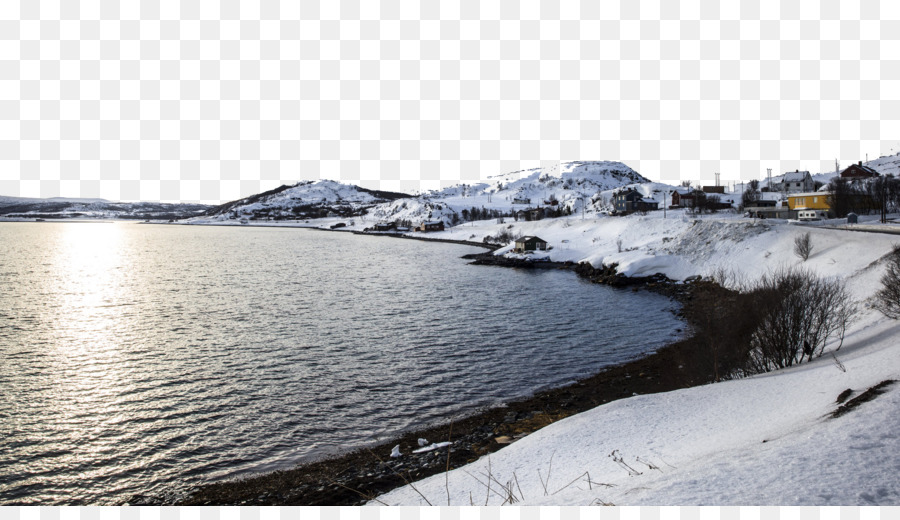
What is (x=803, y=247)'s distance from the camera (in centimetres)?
4166

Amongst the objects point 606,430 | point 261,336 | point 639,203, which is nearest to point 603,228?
point 639,203

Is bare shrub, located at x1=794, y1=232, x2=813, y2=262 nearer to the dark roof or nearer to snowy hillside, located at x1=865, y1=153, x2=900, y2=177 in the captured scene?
the dark roof

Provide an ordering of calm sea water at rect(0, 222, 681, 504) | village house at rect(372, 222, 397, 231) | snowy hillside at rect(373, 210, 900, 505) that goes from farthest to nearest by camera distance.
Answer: village house at rect(372, 222, 397, 231)
calm sea water at rect(0, 222, 681, 504)
snowy hillside at rect(373, 210, 900, 505)

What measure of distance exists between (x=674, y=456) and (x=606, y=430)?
3127 millimetres

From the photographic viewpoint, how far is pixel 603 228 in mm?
87125

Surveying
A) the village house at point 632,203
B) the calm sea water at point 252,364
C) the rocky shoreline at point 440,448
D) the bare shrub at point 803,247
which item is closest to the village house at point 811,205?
the bare shrub at point 803,247

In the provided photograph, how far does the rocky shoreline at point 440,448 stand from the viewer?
44.8 feet

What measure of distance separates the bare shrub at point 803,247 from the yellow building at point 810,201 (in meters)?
40.7

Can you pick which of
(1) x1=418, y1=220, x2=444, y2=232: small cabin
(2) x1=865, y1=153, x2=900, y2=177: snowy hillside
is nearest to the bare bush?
(1) x1=418, y1=220, x2=444, y2=232: small cabin

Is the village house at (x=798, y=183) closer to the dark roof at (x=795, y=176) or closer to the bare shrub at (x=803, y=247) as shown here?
the dark roof at (x=795, y=176)

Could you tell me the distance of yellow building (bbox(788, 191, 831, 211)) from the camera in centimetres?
7612

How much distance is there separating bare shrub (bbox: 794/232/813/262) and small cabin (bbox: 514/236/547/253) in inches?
1606

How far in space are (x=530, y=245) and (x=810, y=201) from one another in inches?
1766

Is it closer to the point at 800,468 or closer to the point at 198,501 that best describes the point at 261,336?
the point at 198,501
